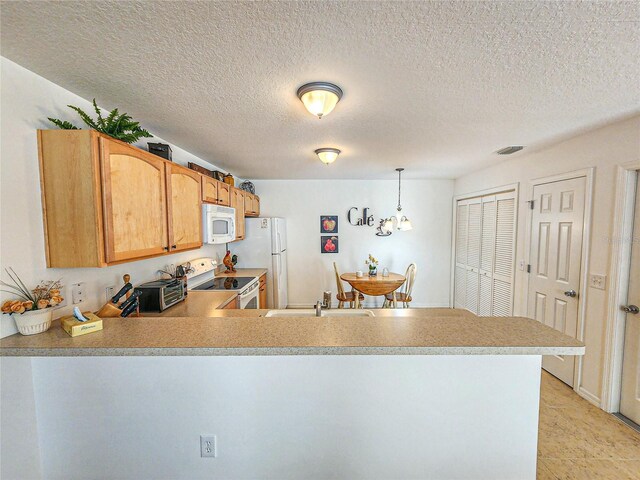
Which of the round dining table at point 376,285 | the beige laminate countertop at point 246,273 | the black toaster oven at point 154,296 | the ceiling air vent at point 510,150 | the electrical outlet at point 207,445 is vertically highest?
the ceiling air vent at point 510,150

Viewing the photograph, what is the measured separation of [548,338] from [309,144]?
233 centimetres

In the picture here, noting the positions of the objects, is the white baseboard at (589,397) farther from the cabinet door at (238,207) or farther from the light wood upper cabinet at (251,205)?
the light wood upper cabinet at (251,205)

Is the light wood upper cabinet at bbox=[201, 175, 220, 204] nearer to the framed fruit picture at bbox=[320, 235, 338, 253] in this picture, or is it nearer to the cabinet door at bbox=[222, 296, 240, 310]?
the cabinet door at bbox=[222, 296, 240, 310]

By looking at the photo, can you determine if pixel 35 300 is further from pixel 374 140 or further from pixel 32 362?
pixel 374 140

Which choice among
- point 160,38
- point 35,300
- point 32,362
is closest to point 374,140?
point 160,38

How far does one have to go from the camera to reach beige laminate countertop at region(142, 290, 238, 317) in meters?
2.04

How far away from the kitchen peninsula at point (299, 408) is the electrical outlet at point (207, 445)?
3cm

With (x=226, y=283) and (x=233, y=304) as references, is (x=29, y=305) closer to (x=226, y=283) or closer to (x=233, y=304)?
(x=233, y=304)

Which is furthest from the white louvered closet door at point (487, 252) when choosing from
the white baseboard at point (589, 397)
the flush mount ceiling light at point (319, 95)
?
the flush mount ceiling light at point (319, 95)

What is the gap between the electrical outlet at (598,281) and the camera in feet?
6.96

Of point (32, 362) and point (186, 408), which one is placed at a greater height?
point (32, 362)

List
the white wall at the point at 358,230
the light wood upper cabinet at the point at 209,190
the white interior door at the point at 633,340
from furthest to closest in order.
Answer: the white wall at the point at 358,230 → the light wood upper cabinet at the point at 209,190 → the white interior door at the point at 633,340

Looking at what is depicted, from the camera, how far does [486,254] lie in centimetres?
375

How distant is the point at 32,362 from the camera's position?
1.26 m
